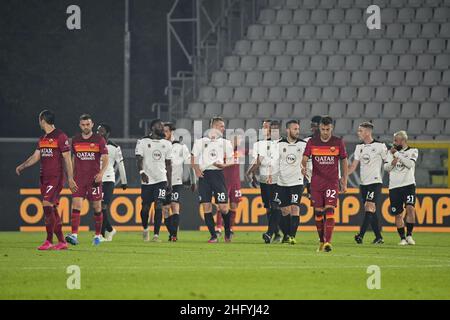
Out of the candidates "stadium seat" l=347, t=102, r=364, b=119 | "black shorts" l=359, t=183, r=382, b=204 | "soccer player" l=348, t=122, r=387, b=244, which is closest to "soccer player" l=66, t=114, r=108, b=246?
"soccer player" l=348, t=122, r=387, b=244

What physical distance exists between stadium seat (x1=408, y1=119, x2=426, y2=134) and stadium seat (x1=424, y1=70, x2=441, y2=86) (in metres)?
1.37

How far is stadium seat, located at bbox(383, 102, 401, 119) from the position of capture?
31125 millimetres

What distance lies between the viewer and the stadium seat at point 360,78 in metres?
31.8

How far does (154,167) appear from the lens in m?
21.9

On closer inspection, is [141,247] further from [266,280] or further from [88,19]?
[88,19]

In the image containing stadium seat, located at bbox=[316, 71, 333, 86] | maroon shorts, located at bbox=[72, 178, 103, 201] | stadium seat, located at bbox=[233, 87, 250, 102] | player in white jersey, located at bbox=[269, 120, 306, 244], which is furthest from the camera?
stadium seat, located at bbox=[233, 87, 250, 102]

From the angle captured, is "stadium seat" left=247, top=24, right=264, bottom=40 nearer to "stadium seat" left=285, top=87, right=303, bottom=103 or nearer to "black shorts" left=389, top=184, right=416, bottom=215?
"stadium seat" left=285, top=87, right=303, bottom=103

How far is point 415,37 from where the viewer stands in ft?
107

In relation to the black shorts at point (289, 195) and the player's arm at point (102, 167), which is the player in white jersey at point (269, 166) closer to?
the black shorts at point (289, 195)

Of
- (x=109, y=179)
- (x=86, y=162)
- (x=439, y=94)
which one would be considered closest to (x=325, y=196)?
(x=86, y=162)

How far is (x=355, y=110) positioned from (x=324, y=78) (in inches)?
55.6

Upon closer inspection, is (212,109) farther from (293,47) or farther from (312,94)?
(293,47)

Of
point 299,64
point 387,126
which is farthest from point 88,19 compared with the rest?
point 387,126

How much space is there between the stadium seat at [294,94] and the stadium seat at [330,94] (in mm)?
648
